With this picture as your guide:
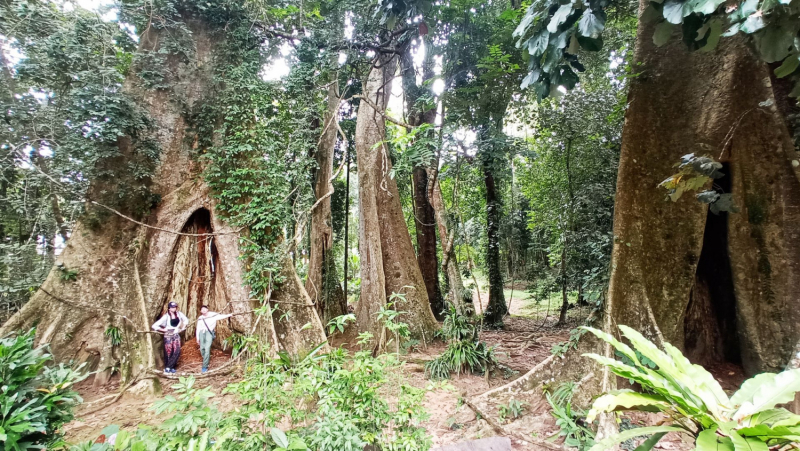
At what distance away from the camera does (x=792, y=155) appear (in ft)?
9.87

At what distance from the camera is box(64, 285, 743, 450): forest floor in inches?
133

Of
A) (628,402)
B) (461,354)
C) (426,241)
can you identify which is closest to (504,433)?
(461,354)

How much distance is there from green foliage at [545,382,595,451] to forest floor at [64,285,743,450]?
0.45ft

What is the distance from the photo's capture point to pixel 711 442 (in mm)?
1229

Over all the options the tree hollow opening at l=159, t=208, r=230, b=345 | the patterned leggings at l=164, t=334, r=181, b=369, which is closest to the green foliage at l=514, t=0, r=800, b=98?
the tree hollow opening at l=159, t=208, r=230, b=345

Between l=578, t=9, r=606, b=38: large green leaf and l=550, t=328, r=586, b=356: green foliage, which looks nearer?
l=578, t=9, r=606, b=38: large green leaf

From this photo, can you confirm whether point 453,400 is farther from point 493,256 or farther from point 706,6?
point 493,256

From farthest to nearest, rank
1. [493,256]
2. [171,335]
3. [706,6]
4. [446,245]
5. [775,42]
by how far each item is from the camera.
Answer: [493,256] < [171,335] < [446,245] < [775,42] < [706,6]

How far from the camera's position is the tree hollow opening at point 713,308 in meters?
3.74

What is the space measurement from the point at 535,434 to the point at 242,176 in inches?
226

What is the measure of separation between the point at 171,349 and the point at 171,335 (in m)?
0.27

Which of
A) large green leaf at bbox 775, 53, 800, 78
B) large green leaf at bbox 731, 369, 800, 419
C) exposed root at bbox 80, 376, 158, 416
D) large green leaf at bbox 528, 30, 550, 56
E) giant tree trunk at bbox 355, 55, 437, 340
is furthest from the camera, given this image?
giant tree trunk at bbox 355, 55, 437, 340

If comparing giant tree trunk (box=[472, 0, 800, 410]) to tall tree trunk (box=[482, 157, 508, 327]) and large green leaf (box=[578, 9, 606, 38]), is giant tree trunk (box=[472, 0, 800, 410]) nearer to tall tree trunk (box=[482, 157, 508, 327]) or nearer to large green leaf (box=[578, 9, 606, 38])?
large green leaf (box=[578, 9, 606, 38])

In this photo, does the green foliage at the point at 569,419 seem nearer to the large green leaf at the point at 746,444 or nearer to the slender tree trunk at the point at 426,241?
the large green leaf at the point at 746,444
